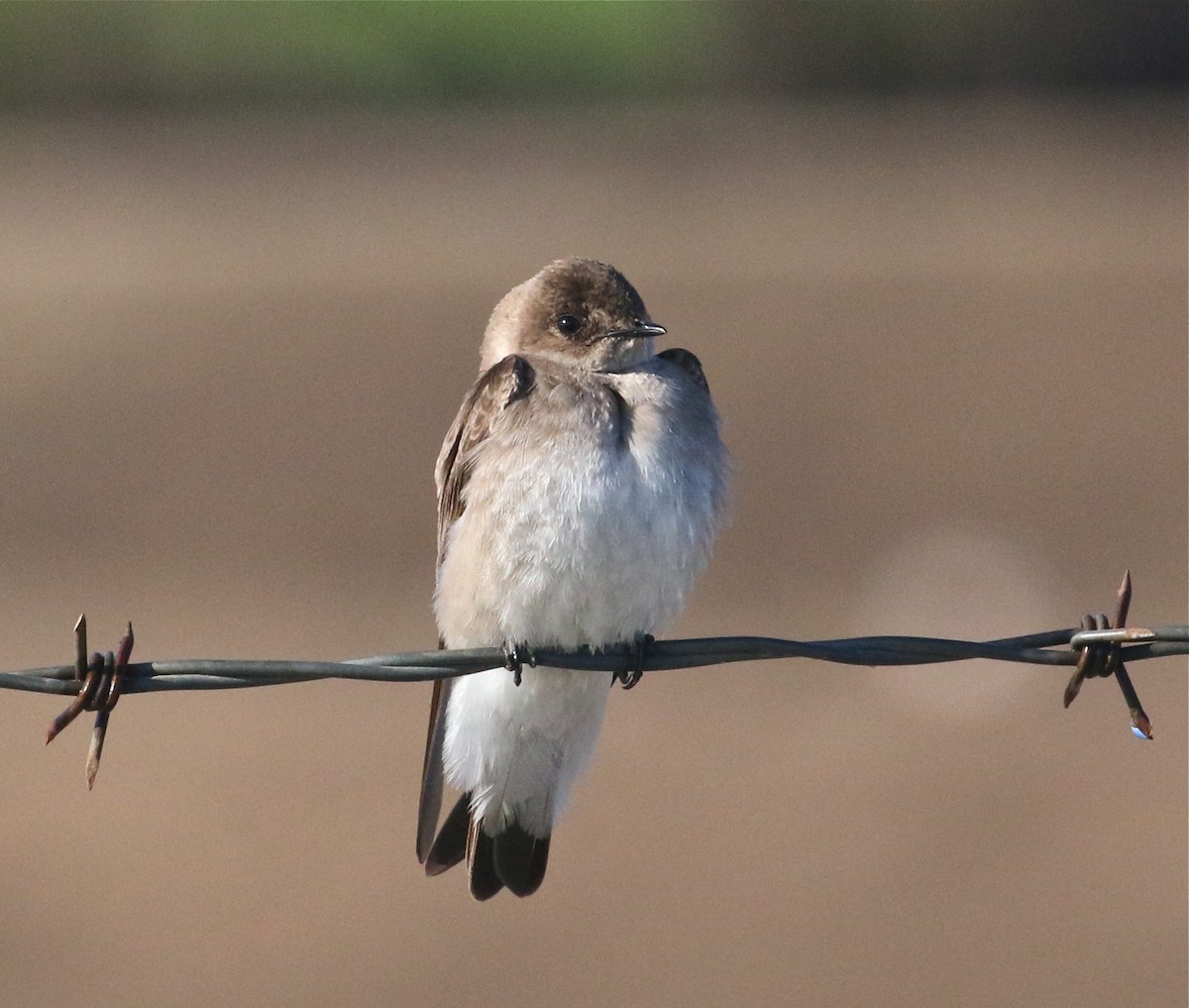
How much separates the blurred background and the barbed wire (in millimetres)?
4640

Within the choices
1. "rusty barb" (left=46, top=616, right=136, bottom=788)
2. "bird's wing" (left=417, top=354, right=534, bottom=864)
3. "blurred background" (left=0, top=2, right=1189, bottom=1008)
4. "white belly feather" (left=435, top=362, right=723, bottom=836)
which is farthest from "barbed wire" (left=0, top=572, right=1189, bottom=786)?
"blurred background" (left=0, top=2, right=1189, bottom=1008)

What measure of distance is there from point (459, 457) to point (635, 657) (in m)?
0.77

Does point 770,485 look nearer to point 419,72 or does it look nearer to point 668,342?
point 668,342

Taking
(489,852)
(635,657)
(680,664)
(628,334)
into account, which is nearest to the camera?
(680,664)

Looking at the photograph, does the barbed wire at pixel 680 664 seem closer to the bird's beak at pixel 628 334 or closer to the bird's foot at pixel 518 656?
the bird's foot at pixel 518 656

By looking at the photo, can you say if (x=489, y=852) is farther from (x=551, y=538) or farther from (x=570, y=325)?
(x=570, y=325)

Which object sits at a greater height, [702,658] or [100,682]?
[702,658]

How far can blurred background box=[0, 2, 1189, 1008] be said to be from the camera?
8.69 meters

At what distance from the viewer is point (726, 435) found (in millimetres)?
5586

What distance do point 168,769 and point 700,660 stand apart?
279 inches

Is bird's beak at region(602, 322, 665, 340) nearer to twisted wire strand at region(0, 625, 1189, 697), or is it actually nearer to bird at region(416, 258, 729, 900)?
bird at region(416, 258, 729, 900)

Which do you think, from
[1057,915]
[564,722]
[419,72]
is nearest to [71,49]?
[419,72]

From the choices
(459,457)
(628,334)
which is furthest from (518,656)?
(628,334)

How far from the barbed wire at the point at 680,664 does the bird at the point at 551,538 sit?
1.59 ft
